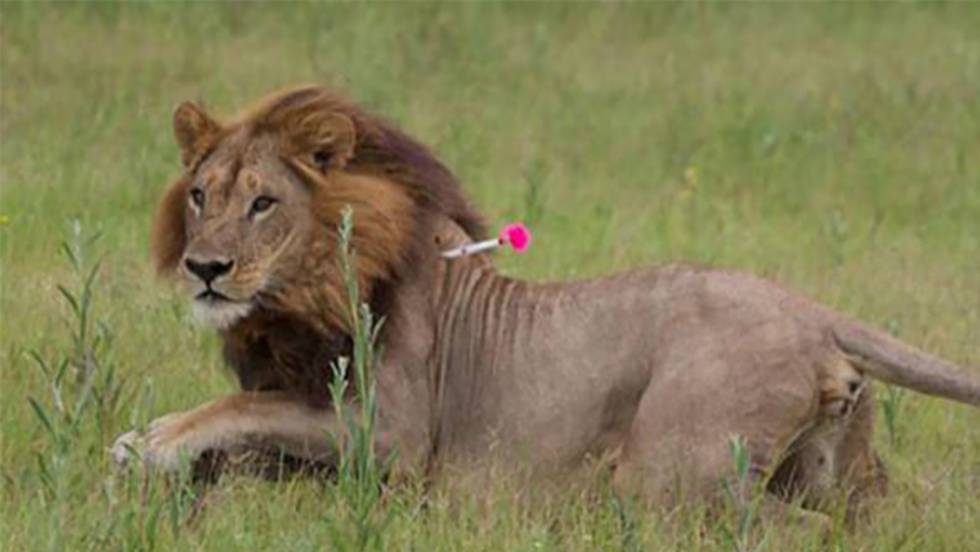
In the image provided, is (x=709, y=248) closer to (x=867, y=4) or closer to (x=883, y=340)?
(x=883, y=340)

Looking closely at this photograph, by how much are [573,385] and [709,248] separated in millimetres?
3701

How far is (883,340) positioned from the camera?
6.32 metres

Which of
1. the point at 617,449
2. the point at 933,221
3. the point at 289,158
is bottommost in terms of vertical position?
the point at 933,221

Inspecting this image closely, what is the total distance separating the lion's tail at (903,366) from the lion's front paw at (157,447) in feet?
5.14

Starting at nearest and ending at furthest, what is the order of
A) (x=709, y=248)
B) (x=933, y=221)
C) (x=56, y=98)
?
(x=709, y=248), (x=933, y=221), (x=56, y=98)

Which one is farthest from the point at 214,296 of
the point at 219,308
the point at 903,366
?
the point at 903,366

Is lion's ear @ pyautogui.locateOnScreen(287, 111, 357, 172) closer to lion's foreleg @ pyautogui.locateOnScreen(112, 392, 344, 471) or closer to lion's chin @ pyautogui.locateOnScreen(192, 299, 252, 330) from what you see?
lion's chin @ pyautogui.locateOnScreen(192, 299, 252, 330)

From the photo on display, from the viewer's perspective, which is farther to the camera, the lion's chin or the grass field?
the lion's chin

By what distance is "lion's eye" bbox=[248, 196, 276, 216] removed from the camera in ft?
21.3

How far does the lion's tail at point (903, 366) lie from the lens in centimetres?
627

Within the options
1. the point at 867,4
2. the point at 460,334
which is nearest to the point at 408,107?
the point at 867,4

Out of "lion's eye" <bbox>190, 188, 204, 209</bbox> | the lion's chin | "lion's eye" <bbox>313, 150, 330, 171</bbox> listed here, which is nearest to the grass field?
the lion's chin

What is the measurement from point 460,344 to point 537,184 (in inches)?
144

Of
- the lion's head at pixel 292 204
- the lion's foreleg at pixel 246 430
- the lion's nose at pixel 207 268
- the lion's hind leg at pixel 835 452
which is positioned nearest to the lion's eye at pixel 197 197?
the lion's head at pixel 292 204
